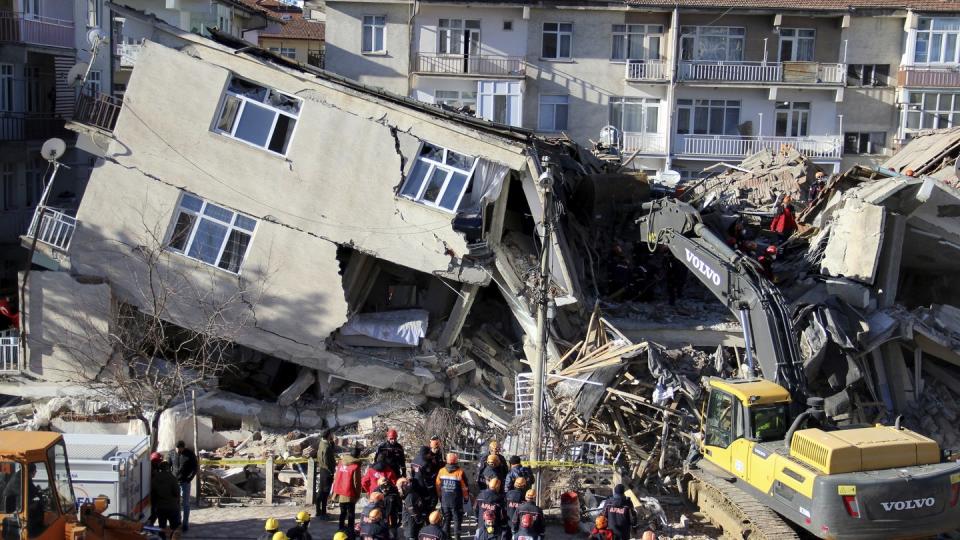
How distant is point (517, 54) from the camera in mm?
37312

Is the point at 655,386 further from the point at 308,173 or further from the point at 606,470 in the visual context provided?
the point at 308,173

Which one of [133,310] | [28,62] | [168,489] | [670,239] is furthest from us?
[28,62]

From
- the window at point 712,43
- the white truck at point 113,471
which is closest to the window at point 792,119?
the window at point 712,43

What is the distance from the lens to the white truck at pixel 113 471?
12.9m

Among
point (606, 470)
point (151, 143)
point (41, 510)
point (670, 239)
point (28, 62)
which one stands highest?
point (28, 62)

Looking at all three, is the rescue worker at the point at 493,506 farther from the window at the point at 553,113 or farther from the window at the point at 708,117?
the window at the point at 708,117

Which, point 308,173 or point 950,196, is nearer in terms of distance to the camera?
point 308,173

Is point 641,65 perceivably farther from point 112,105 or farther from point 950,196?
point 112,105

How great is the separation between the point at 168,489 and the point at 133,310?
21.7 feet

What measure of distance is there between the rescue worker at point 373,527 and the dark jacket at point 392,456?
7.16ft

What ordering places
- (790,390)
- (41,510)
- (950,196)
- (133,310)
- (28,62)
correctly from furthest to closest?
(28,62) → (950,196) → (133,310) → (790,390) → (41,510)

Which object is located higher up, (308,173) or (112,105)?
(112,105)

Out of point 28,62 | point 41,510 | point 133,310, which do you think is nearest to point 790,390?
point 41,510

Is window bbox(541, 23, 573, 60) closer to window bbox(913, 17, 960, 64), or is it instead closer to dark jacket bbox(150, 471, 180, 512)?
window bbox(913, 17, 960, 64)
